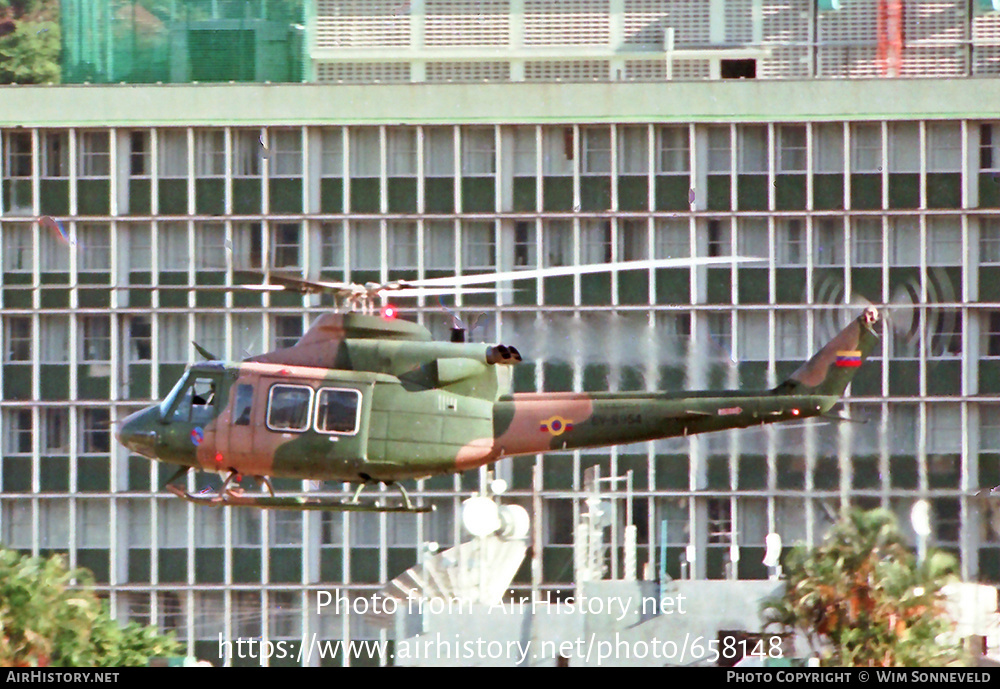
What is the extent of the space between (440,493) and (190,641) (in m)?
10.6

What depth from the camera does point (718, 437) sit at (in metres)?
56.5

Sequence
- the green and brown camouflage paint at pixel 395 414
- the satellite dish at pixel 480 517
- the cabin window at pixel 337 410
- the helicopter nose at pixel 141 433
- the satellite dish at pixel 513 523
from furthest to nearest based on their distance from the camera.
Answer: the satellite dish at pixel 513 523 < the satellite dish at pixel 480 517 < the helicopter nose at pixel 141 433 < the green and brown camouflage paint at pixel 395 414 < the cabin window at pixel 337 410

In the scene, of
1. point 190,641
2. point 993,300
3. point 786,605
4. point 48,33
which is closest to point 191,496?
point 786,605

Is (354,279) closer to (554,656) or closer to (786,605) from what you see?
(554,656)

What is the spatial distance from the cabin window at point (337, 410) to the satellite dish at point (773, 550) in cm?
3155

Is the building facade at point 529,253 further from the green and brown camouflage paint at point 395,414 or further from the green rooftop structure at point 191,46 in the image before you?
the green and brown camouflage paint at point 395,414

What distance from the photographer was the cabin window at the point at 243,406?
3222cm

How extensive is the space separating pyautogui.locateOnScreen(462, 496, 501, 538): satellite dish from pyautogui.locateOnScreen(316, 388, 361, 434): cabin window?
24068 millimetres

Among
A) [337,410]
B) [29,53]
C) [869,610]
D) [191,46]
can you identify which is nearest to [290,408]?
[337,410]

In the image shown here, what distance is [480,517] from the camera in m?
58.6

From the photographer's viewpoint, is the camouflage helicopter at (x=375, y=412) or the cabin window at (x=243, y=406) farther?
the cabin window at (x=243, y=406)

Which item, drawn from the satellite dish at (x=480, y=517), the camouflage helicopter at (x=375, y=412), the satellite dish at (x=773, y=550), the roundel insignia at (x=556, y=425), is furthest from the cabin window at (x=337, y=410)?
the satellite dish at (x=773, y=550)

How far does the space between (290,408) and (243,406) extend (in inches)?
36.5

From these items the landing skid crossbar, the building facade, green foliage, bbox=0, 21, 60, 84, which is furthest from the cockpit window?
green foliage, bbox=0, 21, 60, 84
